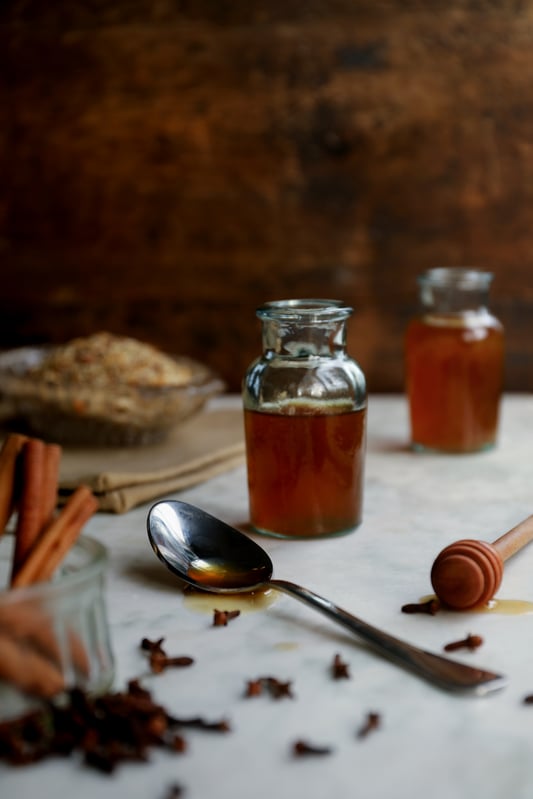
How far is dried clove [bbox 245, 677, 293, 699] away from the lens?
73 cm

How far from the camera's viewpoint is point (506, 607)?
2.97ft

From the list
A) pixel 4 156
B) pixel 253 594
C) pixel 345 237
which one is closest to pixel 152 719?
pixel 253 594

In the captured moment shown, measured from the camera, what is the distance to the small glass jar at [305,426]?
109 centimetres

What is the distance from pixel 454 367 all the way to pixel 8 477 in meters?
0.84

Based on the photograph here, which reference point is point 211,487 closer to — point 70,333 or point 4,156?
point 70,333

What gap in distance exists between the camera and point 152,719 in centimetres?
67

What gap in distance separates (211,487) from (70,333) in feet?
2.60

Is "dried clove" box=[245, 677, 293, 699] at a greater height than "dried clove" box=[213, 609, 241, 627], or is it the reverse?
"dried clove" box=[245, 677, 293, 699]

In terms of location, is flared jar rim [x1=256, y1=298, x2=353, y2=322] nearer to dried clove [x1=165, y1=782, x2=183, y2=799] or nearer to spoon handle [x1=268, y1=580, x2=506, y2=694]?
spoon handle [x1=268, y1=580, x2=506, y2=694]

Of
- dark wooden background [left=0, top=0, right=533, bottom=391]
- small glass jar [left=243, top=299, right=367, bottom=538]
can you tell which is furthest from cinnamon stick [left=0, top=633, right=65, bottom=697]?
dark wooden background [left=0, top=0, right=533, bottom=391]

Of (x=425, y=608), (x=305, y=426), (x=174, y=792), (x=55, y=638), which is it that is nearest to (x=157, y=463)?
(x=305, y=426)

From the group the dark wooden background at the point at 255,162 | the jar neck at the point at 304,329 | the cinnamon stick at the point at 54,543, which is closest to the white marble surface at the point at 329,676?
the cinnamon stick at the point at 54,543

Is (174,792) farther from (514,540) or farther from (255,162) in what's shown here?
(255,162)

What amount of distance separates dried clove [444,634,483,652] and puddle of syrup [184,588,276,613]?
0.19 meters
